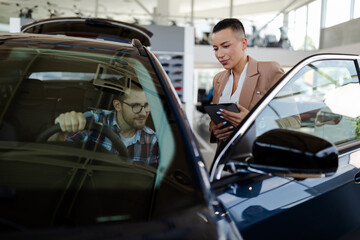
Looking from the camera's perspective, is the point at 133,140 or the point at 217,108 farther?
the point at 217,108

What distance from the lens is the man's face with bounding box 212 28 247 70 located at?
1651 mm

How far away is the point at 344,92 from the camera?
1543 millimetres

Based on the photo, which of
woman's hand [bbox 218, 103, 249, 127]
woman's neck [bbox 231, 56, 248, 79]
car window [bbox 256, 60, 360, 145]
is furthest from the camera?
woman's neck [bbox 231, 56, 248, 79]

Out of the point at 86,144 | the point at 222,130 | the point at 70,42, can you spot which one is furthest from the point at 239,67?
the point at 86,144

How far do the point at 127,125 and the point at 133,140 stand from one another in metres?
0.09

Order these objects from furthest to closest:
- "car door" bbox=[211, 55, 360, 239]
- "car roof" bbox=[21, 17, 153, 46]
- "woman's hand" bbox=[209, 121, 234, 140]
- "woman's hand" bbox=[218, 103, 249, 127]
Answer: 1. "car roof" bbox=[21, 17, 153, 46]
2. "woman's hand" bbox=[209, 121, 234, 140]
3. "woman's hand" bbox=[218, 103, 249, 127]
4. "car door" bbox=[211, 55, 360, 239]

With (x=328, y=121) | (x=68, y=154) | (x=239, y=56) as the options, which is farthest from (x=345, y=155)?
(x=68, y=154)

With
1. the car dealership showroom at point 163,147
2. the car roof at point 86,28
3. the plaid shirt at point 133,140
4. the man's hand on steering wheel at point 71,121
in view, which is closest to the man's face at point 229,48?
the car dealership showroom at point 163,147

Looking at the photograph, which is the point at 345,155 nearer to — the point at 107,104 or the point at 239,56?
the point at 239,56

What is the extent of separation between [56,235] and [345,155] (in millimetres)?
1120

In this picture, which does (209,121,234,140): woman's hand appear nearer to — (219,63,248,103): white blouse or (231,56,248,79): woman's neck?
(219,63,248,103): white blouse

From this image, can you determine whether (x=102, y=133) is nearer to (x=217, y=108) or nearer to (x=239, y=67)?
(x=217, y=108)

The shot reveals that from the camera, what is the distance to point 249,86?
1600mm

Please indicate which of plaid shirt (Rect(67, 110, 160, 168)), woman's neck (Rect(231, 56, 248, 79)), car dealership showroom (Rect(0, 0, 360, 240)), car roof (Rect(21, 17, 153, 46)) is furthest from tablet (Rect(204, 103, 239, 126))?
car roof (Rect(21, 17, 153, 46))
